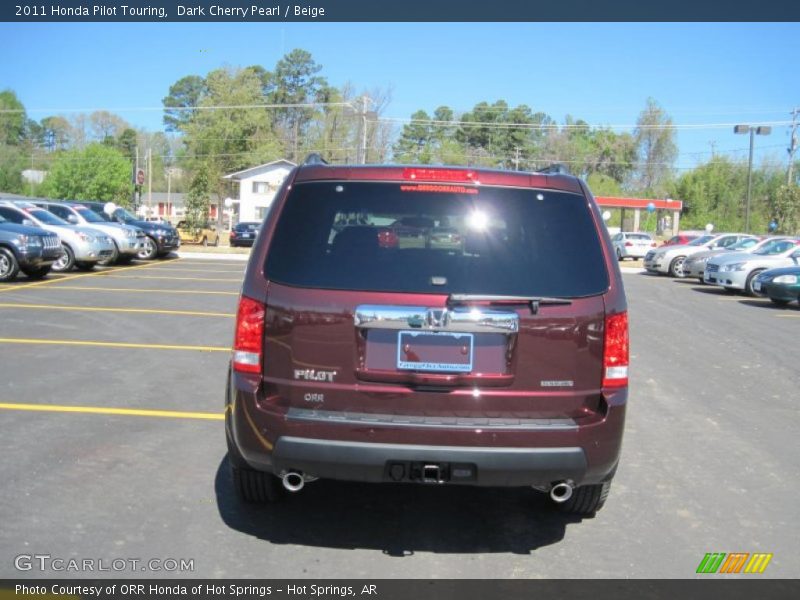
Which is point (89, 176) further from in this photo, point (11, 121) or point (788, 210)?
point (788, 210)

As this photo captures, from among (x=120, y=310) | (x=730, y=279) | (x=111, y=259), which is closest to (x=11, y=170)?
(x=111, y=259)

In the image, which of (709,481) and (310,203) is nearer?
(310,203)

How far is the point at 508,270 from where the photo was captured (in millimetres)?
3955

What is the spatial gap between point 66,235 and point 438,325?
59.9 feet

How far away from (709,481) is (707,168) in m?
77.8

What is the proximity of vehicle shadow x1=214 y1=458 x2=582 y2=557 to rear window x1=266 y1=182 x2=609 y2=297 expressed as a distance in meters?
1.45

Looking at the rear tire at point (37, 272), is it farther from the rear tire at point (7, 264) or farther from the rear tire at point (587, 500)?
the rear tire at point (587, 500)

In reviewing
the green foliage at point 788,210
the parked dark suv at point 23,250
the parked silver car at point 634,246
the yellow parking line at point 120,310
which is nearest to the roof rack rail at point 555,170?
the yellow parking line at point 120,310

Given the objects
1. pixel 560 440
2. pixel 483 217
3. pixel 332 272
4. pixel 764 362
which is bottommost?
pixel 764 362

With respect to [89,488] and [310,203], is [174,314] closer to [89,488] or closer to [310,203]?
[89,488]

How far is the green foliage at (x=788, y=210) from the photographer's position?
2221 inches

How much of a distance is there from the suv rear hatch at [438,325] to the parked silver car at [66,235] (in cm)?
1715

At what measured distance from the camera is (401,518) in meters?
4.67

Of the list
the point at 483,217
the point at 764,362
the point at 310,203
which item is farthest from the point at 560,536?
the point at 764,362
